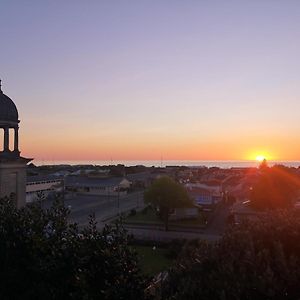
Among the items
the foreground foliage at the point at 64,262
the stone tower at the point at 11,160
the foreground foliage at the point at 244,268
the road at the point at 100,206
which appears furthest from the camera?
the road at the point at 100,206

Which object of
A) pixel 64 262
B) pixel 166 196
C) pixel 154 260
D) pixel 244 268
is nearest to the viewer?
pixel 244 268

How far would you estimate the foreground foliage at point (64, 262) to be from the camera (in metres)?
9.05

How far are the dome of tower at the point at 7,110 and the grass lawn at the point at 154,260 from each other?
35.2ft

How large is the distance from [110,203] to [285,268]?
58525 millimetres

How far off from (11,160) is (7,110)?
2.73 metres

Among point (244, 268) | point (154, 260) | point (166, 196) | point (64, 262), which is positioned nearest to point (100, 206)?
point (166, 196)

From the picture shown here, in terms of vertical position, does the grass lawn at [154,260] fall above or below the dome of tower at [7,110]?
below

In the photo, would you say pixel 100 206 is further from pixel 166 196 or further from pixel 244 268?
pixel 244 268

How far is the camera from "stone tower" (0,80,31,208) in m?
22.7

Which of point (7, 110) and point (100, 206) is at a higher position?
point (7, 110)

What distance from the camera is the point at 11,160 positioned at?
22938 millimetres

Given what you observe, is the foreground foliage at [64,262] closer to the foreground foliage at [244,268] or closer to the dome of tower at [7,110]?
the foreground foliage at [244,268]

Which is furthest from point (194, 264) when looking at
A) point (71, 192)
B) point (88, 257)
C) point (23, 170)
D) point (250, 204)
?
point (71, 192)

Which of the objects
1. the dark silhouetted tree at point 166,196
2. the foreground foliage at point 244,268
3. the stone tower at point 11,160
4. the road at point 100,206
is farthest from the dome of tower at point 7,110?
the road at point 100,206
